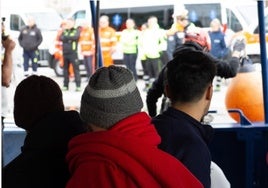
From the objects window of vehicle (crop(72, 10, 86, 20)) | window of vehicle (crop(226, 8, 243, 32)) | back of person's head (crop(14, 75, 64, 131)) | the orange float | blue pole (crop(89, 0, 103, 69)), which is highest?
window of vehicle (crop(72, 10, 86, 20))

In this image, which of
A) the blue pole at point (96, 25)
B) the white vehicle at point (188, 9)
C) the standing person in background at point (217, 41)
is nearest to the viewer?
the blue pole at point (96, 25)

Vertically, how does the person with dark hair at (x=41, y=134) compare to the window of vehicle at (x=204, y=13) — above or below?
below

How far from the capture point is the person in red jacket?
151 cm

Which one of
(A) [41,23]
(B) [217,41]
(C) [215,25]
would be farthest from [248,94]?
(A) [41,23]

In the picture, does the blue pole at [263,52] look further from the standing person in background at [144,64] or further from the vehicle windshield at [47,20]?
the vehicle windshield at [47,20]

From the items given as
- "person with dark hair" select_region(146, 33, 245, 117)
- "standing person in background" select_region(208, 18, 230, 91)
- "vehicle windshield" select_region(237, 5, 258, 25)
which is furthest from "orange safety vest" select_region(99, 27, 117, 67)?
"person with dark hair" select_region(146, 33, 245, 117)

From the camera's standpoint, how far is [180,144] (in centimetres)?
187

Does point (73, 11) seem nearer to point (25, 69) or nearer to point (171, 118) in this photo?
point (25, 69)

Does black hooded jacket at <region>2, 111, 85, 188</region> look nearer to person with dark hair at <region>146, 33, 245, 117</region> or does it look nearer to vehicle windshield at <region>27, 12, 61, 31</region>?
person with dark hair at <region>146, 33, 245, 117</region>

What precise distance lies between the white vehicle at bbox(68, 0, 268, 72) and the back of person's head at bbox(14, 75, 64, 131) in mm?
10889

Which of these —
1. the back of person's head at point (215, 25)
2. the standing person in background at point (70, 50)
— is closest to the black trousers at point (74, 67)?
the standing person in background at point (70, 50)

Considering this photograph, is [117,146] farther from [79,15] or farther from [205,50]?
[79,15]

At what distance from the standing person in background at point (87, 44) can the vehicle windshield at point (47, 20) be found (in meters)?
1.47

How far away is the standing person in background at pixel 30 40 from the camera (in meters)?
13.1
